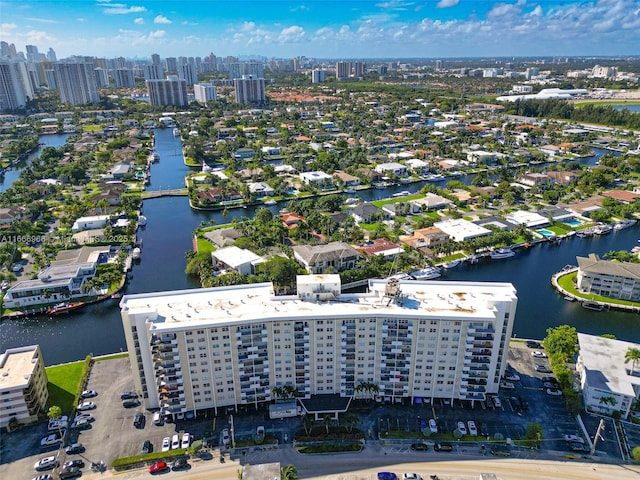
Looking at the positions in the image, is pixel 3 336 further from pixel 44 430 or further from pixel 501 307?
pixel 501 307

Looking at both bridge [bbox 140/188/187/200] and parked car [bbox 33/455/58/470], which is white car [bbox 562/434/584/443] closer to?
parked car [bbox 33/455/58/470]

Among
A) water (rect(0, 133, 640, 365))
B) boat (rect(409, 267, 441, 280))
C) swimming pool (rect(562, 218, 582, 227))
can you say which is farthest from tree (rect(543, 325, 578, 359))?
swimming pool (rect(562, 218, 582, 227))

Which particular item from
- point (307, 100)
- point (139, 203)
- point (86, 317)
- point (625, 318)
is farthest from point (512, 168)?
point (307, 100)

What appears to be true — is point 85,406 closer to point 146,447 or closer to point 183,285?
point 146,447

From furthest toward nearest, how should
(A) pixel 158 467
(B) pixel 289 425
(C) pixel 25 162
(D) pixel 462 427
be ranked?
(C) pixel 25 162, (B) pixel 289 425, (D) pixel 462 427, (A) pixel 158 467

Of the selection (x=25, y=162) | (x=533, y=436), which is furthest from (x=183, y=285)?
(x=25, y=162)
